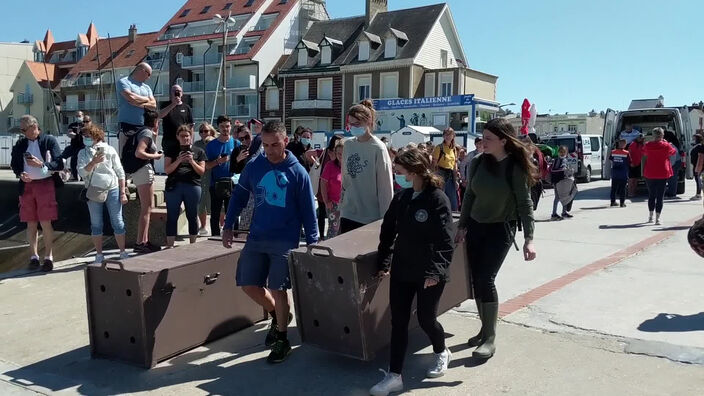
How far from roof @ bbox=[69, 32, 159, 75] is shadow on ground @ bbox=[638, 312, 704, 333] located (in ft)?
194

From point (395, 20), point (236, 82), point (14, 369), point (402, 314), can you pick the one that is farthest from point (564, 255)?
point (236, 82)

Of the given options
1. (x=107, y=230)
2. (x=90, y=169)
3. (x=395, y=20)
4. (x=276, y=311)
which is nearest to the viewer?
(x=276, y=311)

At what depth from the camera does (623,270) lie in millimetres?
7363

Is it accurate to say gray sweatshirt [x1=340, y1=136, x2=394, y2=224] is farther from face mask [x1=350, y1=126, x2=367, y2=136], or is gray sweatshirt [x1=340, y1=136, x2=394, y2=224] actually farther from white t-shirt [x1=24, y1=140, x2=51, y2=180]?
white t-shirt [x1=24, y1=140, x2=51, y2=180]

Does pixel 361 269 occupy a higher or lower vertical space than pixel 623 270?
higher

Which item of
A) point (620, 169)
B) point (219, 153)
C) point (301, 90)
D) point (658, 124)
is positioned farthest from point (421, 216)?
point (301, 90)

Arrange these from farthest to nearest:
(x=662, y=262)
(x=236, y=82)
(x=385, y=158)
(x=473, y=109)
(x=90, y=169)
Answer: (x=236, y=82), (x=473, y=109), (x=662, y=262), (x=90, y=169), (x=385, y=158)

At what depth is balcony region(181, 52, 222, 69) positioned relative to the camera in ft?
172

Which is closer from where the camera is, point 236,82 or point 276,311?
point 276,311

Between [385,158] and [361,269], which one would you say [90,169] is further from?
[361,269]

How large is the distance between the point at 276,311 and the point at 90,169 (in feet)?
12.2

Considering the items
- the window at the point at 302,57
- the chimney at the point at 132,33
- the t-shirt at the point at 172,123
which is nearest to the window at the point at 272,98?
the window at the point at 302,57

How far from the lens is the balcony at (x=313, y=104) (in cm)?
4522

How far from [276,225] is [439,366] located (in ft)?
5.05
